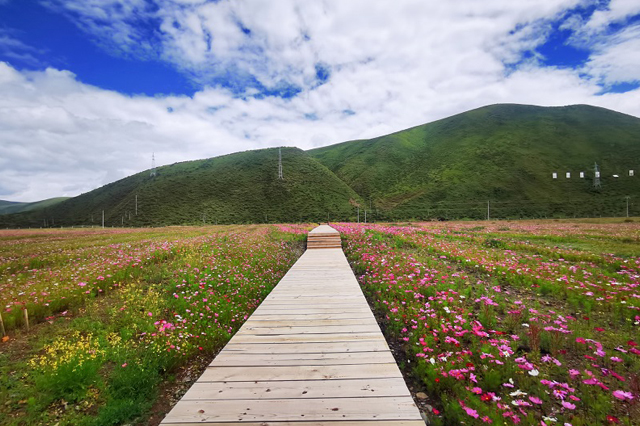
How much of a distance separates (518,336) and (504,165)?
328 ft

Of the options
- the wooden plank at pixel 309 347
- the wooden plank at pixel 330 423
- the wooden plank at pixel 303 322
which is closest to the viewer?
the wooden plank at pixel 330 423

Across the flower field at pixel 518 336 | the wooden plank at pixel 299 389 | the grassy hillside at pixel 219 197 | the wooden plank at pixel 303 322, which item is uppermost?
the grassy hillside at pixel 219 197

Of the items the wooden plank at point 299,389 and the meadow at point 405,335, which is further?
the meadow at point 405,335

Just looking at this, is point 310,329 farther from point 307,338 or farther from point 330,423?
point 330,423

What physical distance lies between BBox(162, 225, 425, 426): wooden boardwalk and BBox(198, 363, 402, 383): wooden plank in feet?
0.04

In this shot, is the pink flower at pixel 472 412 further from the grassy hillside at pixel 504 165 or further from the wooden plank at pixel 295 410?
the grassy hillside at pixel 504 165

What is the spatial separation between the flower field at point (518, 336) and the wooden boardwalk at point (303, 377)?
3.11 feet

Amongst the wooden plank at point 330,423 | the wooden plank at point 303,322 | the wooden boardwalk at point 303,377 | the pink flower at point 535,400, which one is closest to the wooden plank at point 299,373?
the wooden boardwalk at point 303,377

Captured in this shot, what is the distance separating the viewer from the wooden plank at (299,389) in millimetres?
2906

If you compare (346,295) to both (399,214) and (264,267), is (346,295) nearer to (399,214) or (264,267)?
(264,267)

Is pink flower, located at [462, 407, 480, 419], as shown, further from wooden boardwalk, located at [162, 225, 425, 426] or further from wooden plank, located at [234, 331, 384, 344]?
wooden plank, located at [234, 331, 384, 344]

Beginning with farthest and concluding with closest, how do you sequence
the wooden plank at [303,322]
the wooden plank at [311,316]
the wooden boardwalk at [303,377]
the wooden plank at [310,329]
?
the wooden plank at [311,316]
the wooden plank at [303,322]
the wooden plank at [310,329]
the wooden boardwalk at [303,377]

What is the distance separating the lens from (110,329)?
557 centimetres

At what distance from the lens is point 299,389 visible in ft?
9.96
